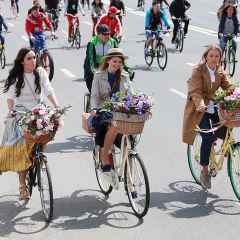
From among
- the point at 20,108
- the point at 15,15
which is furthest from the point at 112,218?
the point at 15,15

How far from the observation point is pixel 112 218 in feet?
25.5

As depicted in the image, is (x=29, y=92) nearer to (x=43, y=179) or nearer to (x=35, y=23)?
(x=43, y=179)

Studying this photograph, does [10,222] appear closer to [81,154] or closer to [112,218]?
[112,218]

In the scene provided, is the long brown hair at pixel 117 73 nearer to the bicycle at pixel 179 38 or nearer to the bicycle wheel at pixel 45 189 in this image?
the bicycle wheel at pixel 45 189

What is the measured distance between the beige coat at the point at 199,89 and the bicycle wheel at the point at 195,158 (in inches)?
20.0

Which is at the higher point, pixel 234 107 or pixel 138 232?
pixel 234 107

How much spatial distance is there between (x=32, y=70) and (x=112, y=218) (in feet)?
6.46

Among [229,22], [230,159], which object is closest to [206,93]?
[230,159]

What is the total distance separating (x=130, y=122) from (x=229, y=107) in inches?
48.0

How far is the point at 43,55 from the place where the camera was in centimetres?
1705

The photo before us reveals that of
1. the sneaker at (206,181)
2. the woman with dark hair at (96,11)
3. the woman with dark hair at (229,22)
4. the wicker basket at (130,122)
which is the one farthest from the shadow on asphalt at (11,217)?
the woman with dark hair at (96,11)

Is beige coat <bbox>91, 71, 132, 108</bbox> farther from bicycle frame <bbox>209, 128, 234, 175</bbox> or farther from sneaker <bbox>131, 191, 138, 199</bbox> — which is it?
bicycle frame <bbox>209, 128, 234, 175</bbox>

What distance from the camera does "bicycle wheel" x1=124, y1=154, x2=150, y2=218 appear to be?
7.47 m

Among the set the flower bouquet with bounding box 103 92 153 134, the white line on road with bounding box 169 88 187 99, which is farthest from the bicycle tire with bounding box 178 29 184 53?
the flower bouquet with bounding box 103 92 153 134
